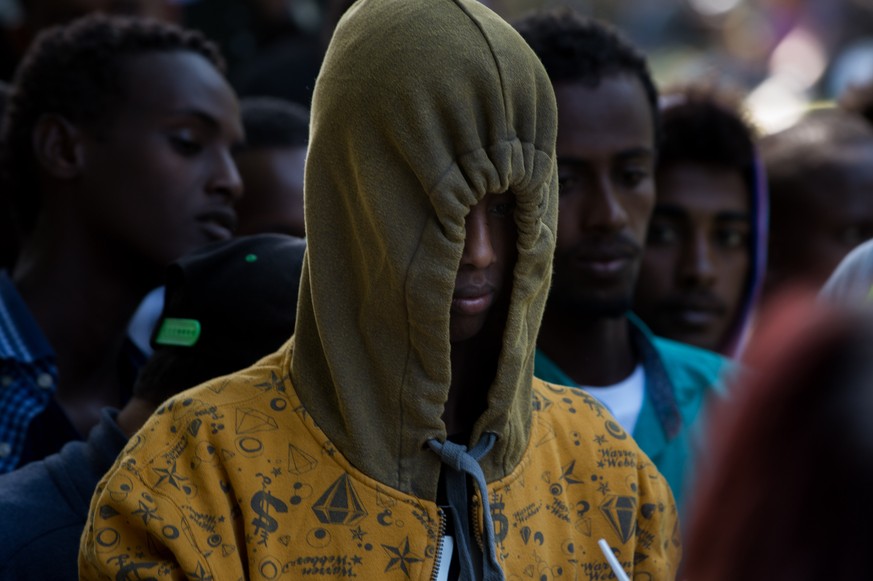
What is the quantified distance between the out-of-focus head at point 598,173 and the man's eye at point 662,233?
48 centimetres

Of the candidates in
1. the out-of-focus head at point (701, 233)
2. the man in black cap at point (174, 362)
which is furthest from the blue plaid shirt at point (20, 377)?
the out-of-focus head at point (701, 233)

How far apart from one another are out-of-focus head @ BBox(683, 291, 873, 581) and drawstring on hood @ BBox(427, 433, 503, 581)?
77 cm

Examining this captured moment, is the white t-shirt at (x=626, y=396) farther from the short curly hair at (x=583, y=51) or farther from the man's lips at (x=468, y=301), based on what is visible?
the man's lips at (x=468, y=301)

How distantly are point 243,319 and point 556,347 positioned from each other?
3.61ft

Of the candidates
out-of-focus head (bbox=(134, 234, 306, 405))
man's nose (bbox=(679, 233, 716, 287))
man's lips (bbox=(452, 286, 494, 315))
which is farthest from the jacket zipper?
man's nose (bbox=(679, 233, 716, 287))

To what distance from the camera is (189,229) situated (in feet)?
11.2

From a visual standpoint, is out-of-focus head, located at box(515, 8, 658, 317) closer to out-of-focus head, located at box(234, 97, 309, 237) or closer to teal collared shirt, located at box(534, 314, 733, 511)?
teal collared shirt, located at box(534, 314, 733, 511)

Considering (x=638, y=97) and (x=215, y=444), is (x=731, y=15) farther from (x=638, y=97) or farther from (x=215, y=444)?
(x=215, y=444)

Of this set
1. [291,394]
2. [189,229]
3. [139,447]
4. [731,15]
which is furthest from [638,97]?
[731,15]

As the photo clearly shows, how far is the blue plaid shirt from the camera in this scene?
297cm

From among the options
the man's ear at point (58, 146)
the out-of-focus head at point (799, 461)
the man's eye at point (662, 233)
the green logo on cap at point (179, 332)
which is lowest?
the man's eye at point (662, 233)

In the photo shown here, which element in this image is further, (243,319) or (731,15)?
(731,15)

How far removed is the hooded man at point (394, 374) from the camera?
6.55ft

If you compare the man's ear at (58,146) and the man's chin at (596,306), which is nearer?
the man's chin at (596,306)
